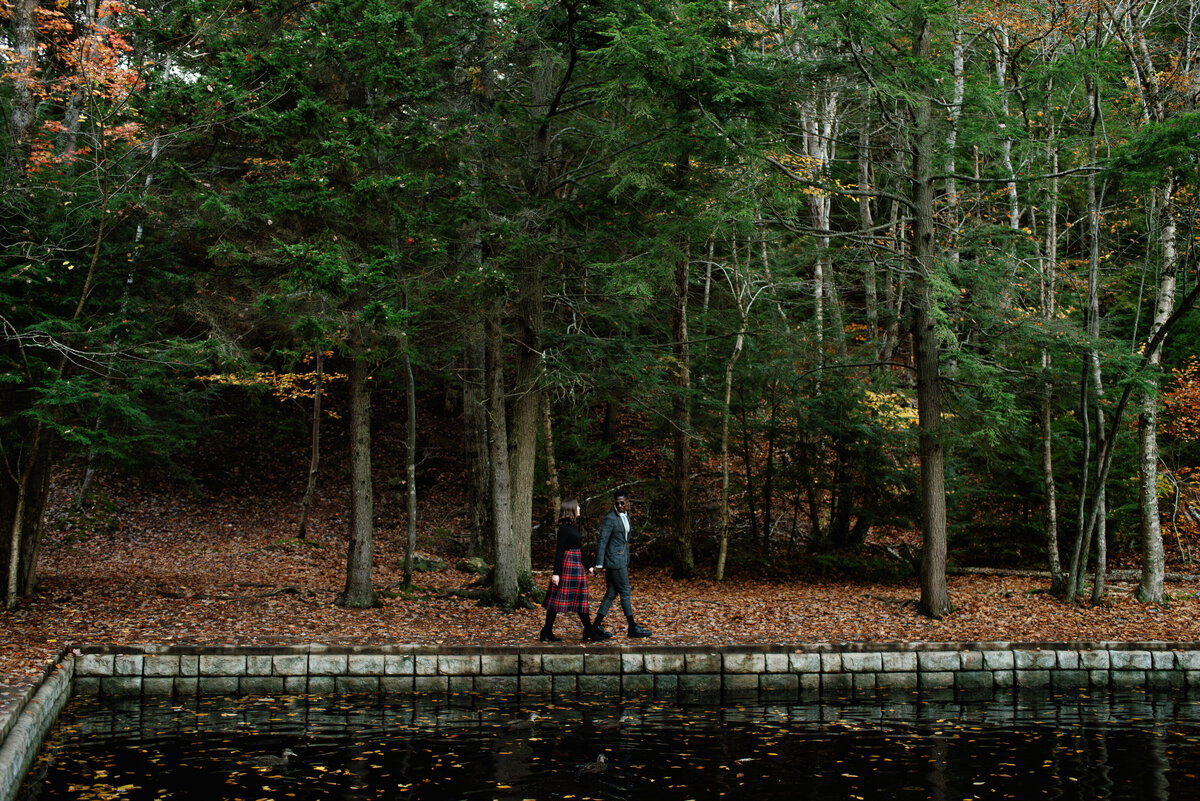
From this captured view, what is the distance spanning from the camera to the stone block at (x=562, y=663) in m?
8.33

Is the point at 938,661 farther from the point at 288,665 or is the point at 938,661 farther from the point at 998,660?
the point at 288,665

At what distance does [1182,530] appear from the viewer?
15.2 m

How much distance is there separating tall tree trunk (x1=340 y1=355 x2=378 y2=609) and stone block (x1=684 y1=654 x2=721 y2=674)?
15.4 ft

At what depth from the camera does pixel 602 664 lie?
330 inches

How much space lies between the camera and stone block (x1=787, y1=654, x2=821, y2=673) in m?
8.41

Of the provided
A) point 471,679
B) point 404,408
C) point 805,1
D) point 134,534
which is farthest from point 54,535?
point 805,1

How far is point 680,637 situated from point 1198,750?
484cm

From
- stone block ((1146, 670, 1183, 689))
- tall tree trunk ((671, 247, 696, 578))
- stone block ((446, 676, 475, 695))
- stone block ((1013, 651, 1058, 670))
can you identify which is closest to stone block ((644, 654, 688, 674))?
stone block ((446, 676, 475, 695))

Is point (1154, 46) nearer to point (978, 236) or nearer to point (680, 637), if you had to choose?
point (978, 236)

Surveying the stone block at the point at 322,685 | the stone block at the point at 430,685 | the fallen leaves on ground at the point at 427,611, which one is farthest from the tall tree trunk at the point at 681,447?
the stone block at the point at 322,685

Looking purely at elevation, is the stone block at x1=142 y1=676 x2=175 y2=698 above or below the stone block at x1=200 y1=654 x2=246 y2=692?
below

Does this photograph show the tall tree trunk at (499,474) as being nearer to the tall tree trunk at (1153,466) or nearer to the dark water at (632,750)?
the dark water at (632,750)

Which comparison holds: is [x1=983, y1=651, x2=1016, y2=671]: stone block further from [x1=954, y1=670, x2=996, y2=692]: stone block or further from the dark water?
the dark water

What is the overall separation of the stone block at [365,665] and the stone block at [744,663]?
3.33 metres
